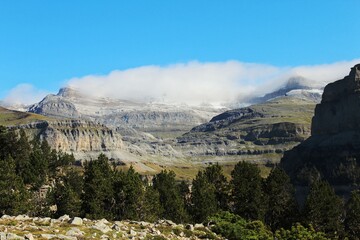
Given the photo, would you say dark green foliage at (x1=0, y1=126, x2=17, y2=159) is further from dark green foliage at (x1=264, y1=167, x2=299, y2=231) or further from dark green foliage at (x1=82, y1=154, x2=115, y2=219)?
dark green foliage at (x1=264, y1=167, x2=299, y2=231)

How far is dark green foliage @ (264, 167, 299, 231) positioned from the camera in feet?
324

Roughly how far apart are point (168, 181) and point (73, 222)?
234 ft

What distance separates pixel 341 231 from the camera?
94188 millimetres

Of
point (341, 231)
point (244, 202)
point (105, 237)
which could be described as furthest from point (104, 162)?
point (105, 237)

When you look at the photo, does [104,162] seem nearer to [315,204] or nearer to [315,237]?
[315,204]

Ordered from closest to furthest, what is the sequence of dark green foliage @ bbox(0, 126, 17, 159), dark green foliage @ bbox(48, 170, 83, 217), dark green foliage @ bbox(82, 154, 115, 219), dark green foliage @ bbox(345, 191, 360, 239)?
dark green foliage @ bbox(82, 154, 115, 219) → dark green foliage @ bbox(48, 170, 83, 217) → dark green foliage @ bbox(345, 191, 360, 239) → dark green foliage @ bbox(0, 126, 17, 159)

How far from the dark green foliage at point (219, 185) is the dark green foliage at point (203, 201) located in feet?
17.7

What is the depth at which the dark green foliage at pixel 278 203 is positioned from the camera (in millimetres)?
98875

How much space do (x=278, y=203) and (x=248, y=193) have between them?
25.0 ft

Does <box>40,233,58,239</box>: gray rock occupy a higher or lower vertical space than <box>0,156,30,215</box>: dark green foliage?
higher

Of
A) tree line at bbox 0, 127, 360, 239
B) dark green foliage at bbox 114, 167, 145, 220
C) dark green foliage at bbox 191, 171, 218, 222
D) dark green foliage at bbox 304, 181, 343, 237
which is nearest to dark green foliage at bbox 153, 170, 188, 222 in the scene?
tree line at bbox 0, 127, 360, 239

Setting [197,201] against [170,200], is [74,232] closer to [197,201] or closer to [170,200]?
[197,201]

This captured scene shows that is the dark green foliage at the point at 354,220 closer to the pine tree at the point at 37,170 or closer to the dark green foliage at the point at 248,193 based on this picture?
the dark green foliage at the point at 248,193

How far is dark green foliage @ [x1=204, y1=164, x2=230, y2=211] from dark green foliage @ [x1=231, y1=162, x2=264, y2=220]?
327cm
